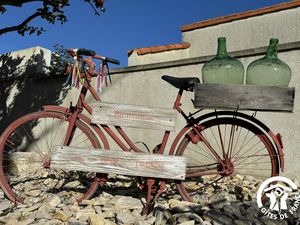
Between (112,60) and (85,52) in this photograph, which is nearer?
(85,52)

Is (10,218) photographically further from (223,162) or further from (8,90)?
(8,90)

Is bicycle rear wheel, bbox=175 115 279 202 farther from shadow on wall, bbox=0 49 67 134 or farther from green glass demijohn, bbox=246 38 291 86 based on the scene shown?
shadow on wall, bbox=0 49 67 134

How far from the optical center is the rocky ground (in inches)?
106

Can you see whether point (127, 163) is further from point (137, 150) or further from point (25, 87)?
point (25, 87)

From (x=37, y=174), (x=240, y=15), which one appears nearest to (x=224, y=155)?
(x=37, y=174)

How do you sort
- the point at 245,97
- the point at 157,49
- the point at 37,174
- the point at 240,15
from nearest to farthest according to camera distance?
the point at 245,97, the point at 37,174, the point at 240,15, the point at 157,49

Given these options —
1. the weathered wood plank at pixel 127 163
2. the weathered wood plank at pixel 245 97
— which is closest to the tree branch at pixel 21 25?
the weathered wood plank at pixel 127 163

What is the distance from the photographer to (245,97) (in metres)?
2.89

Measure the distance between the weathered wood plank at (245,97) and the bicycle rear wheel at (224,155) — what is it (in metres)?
0.27

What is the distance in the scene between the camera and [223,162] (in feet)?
10.4

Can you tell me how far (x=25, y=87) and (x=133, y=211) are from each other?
501cm

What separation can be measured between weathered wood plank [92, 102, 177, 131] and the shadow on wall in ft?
11.8

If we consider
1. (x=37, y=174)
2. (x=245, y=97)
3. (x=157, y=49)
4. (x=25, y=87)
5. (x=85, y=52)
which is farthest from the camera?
(x=157, y=49)

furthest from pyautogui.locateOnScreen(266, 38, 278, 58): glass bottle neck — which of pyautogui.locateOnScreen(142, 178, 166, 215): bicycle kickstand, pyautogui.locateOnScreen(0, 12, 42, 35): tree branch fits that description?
pyautogui.locateOnScreen(0, 12, 42, 35): tree branch
